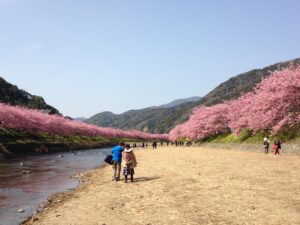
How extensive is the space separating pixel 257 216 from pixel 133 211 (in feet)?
16.6

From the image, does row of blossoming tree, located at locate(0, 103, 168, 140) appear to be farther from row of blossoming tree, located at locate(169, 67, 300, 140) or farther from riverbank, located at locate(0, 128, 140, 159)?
row of blossoming tree, located at locate(169, 67, 300, 140)

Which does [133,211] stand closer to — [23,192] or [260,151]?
[23,192]

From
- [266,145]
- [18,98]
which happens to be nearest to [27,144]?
[266,145]

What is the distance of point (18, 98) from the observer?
536ft

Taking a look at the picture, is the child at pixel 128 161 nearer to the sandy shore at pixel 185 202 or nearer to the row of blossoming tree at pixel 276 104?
the sandy shore at pixel 185 202

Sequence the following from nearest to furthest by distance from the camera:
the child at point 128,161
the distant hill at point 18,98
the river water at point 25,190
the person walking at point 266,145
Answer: the river water at point 25,190
the child at point 128,161
the person walking at point 266,145
the distant hill at point 18,98

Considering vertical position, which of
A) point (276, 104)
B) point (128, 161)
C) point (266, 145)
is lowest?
point (128, 161)

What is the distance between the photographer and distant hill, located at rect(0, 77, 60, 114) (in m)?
154

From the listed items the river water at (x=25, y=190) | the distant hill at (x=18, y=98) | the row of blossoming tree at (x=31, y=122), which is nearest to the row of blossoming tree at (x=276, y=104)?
the river water at (x=25, y=190)

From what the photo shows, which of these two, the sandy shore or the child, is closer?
the sandy shore

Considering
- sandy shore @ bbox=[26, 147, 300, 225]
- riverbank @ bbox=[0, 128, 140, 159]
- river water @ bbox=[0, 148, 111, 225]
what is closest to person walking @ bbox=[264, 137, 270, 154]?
sandy shore @ bbox=[26, 147, 300, 225]

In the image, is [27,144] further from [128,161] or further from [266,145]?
[128,161]

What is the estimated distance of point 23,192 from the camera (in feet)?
76.0

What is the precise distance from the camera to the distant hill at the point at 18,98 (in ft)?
506
